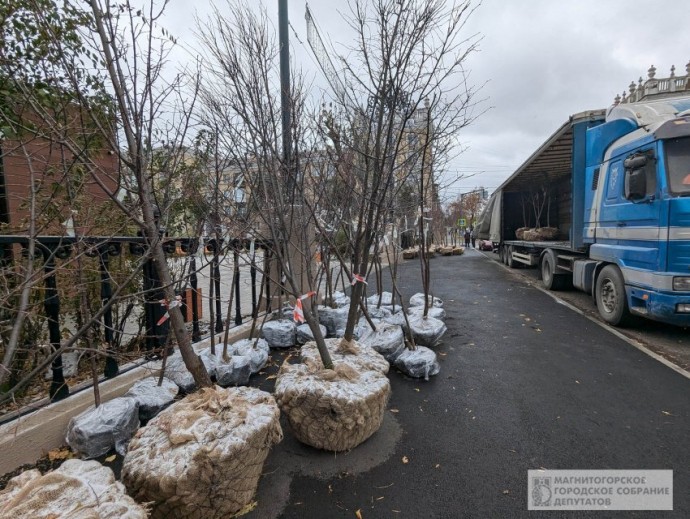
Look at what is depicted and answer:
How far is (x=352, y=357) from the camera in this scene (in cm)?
296

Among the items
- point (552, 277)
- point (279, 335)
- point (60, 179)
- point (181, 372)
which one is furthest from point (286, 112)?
point (552, 277)

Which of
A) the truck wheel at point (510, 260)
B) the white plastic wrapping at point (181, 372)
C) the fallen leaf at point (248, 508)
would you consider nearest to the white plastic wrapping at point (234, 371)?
the white plastic wrapping at point (181, 372)

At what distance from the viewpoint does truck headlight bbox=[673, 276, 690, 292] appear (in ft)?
14.0

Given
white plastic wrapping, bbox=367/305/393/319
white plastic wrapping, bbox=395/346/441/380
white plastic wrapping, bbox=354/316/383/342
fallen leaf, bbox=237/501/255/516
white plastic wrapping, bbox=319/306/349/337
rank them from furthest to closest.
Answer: white plastic wrapping, bbox=367/305/393/319, white plastic wrapping, bbox=319/306/349/337, white plastic wrapping, bbox=354/316/383/342, white plastic wrapping, bbox=395/346/441/380, fallen leaf, bbox=237/501/255/516

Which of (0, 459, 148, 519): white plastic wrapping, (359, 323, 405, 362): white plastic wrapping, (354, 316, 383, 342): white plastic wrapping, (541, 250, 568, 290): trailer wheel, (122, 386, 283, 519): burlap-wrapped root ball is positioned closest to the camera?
(0, 459, 148, 519): white plastic wrapping

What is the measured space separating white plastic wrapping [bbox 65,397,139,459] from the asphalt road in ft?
3.28

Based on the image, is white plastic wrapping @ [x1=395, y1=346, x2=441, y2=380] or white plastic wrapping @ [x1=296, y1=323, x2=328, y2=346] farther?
white plastic wrapping @ [x1=296, y1=323, x2=328, y2=346]

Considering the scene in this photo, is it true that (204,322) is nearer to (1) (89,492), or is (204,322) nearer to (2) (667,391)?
(1) (89,492)

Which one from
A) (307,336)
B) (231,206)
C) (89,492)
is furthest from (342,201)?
(89,492)

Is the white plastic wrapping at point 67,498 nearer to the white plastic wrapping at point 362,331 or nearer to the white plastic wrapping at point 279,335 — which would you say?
the white plastic wrapping at point 362,331

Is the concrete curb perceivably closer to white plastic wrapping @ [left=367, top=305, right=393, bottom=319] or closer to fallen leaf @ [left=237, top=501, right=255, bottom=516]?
fallen leaf @ [left=237, top=501, right=255, bottom=516]

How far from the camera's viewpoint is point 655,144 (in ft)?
15.1

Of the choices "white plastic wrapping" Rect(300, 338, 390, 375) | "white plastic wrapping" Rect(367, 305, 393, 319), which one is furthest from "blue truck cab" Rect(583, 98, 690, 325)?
"white plastic wrapping" Rect(300, 338, 390, 375)

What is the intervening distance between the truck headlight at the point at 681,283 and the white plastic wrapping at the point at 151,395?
18.6 ft
